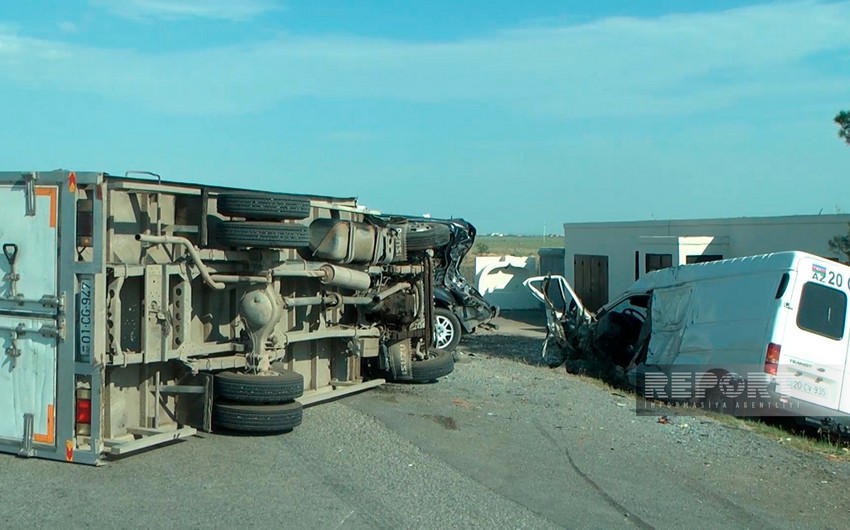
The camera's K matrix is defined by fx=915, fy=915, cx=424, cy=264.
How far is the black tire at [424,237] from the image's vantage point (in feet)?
38.9

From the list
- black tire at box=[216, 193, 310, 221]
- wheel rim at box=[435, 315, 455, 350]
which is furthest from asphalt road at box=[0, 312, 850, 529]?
wheel rim at box=[435, 315, 455, 350]

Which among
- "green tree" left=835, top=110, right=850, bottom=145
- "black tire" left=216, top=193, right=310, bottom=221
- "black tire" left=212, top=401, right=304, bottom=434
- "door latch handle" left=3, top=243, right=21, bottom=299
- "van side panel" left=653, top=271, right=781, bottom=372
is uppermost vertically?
"green tree" left=835, top=110, right=850, bottom=145

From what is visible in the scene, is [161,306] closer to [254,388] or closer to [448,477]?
[254,388]

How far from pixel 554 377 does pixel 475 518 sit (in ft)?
25.8

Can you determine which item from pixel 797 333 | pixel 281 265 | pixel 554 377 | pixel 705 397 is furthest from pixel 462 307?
pixel 281 265

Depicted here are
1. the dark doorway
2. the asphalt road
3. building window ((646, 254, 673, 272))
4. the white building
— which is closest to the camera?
the asphalt road

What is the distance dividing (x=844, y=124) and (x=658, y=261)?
9.92 meters

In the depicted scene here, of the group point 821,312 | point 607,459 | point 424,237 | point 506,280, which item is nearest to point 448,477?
point 607,459

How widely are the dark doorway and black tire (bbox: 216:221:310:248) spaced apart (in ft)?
68.4

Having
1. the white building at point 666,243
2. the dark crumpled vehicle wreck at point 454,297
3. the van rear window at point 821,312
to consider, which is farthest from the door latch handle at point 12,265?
the white building at point 666,243

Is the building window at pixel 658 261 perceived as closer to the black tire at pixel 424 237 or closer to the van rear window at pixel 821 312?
the van rear window at pixel 821 312

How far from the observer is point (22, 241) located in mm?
7309

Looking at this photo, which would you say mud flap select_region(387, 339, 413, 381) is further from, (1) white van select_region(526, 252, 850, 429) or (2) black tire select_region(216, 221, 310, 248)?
(1) white van select_region(526, 252, 850, 429)

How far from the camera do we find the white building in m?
21.8
